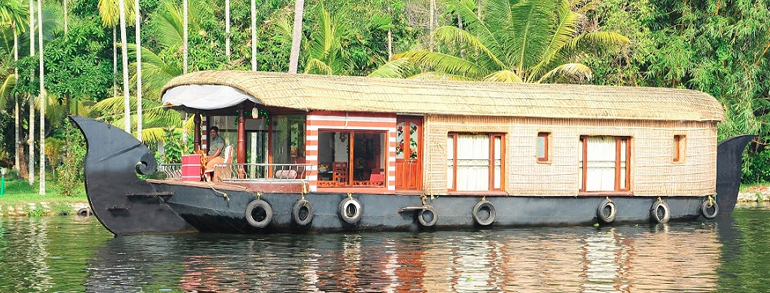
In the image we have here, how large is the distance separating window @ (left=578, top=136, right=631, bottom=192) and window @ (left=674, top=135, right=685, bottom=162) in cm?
112

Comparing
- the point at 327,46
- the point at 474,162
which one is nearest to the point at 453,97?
the point at 474,162

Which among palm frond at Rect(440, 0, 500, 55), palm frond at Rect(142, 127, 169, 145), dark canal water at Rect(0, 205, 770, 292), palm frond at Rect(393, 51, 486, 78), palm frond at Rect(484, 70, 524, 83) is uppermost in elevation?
palm frond at Rect(440, 0, 500, 55)

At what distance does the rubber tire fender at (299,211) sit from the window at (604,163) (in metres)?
5.25

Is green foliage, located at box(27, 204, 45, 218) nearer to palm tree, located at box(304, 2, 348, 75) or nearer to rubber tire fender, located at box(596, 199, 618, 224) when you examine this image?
palm tree, located at box(304, 2, 348, 75)

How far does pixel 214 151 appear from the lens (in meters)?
19.6

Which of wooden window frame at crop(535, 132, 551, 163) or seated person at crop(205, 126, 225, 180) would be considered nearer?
seated person at crop(205, 126, 225, 180)

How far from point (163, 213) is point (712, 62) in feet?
54.5

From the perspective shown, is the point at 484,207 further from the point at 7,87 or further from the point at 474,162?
the point at 7,87

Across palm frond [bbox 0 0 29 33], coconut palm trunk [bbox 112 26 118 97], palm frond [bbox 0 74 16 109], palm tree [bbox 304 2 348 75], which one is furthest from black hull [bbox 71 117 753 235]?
palm frond [bbox 0 74 16 109]

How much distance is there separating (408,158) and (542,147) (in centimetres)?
247

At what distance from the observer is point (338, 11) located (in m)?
31.9

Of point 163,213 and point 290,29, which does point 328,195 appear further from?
point 290,29

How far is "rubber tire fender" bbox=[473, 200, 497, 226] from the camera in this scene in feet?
63.6

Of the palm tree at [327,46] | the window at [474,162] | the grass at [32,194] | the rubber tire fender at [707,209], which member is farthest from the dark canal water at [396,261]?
the palm tree at [327,46]
